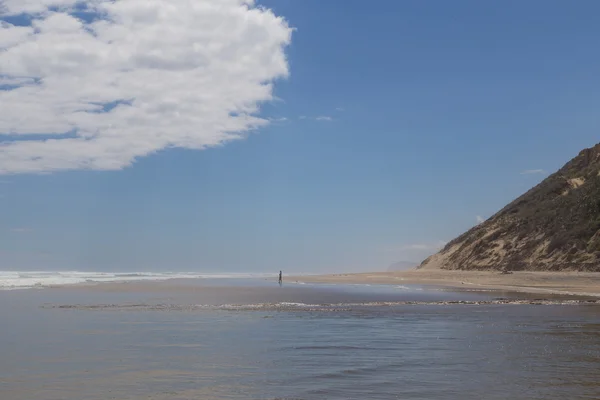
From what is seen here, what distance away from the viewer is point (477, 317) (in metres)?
25.8

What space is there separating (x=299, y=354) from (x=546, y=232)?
204 ft

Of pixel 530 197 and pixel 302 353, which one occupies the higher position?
pixel 530 197

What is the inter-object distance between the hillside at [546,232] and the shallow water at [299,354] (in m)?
40.1

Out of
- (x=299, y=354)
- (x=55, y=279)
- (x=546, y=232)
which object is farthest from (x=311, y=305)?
(x=55, y=279)

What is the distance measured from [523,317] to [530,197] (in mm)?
65864

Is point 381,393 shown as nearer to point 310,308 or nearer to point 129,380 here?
point 129,380

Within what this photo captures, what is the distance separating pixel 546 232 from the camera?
2795 inches

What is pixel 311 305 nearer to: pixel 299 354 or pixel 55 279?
pixel 299 354

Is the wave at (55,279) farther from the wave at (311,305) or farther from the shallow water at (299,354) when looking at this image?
the shallow water at (299,354)

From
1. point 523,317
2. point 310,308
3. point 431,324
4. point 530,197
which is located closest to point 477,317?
point 523,317

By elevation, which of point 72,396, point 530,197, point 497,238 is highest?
point 530,197

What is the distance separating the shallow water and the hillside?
4008 cm

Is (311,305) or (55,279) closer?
(311,305)

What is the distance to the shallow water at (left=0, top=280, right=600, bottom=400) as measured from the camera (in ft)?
39.2
